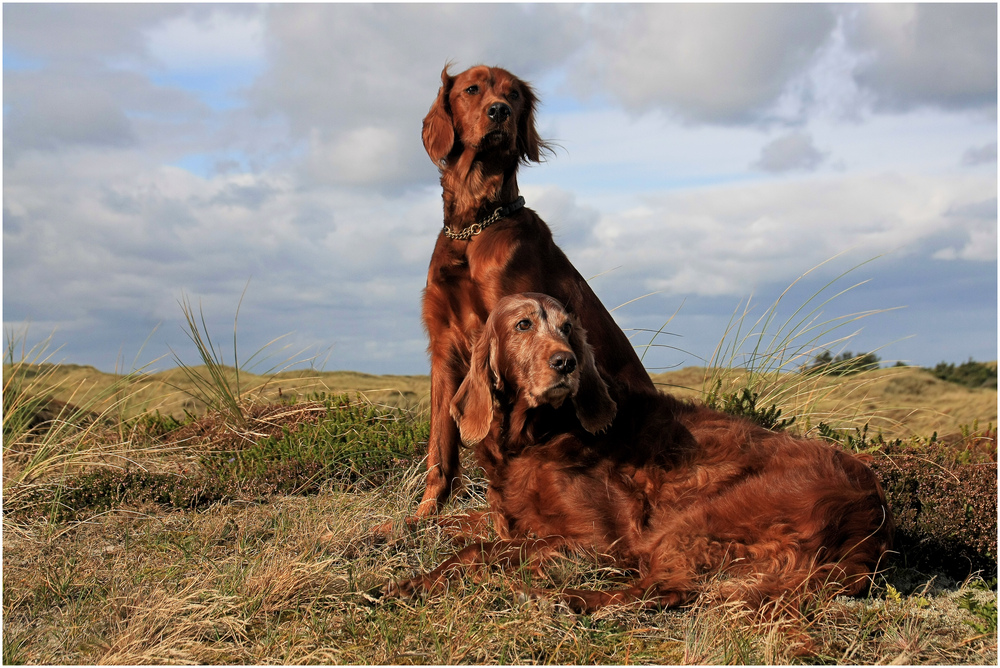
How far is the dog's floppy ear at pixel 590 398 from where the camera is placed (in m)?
2.90

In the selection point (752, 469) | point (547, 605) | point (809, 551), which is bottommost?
point (547, 605)

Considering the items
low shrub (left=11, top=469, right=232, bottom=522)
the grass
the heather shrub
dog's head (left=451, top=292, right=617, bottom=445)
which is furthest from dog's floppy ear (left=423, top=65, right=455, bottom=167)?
the heather shrub

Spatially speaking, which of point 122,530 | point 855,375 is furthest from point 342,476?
point 855,375

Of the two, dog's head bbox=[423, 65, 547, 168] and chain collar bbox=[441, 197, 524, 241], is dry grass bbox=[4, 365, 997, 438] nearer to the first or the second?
chain collar bbox=[441, 197, 524, 241]

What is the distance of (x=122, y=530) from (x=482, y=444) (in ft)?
7.60

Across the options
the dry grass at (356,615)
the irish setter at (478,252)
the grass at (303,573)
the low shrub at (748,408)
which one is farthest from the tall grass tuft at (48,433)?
the low shrub at (748,408)

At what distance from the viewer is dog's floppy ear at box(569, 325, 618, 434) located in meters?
2.90

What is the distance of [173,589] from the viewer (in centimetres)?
289

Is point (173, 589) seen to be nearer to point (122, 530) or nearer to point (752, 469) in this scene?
point (122, 530)

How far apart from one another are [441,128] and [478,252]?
0.69 metres

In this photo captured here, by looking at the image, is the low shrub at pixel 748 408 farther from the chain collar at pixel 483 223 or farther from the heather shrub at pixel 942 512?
the chain collar at pixel 483 223

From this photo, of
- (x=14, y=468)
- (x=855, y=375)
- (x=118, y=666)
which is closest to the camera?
(x=118, y=666)

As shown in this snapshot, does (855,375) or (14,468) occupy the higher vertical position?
(855,375)

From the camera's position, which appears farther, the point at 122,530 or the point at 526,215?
the point at 122,530
